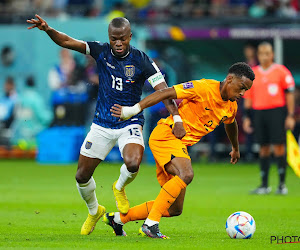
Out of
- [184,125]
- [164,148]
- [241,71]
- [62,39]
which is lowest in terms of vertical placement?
[164,148]

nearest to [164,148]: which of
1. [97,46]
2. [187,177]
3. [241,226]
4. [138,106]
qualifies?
[187,177]

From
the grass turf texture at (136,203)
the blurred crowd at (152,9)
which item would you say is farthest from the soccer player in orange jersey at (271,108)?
the blurred crowd at (152,9)

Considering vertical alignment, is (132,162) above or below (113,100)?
below

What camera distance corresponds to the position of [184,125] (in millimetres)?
8758

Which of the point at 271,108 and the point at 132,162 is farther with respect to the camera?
the point at 271,108

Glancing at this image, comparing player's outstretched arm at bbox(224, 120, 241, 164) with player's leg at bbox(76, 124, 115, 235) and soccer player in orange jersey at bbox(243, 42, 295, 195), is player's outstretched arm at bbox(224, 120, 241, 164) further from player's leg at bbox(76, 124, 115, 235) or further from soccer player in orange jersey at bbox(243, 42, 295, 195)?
soccer player in orange jersey at bbox(243, 42, 295, 195)

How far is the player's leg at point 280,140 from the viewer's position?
46.5 ft

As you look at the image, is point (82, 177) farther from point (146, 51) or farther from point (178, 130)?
point (146, 51)

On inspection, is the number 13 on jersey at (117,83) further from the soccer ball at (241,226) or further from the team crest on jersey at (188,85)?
the soccer ball at (241,226)

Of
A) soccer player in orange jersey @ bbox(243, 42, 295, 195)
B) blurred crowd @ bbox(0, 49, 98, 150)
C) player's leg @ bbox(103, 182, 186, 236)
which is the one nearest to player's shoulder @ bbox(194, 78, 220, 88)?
player's leg @ bbox(103, 182, 186, 236)

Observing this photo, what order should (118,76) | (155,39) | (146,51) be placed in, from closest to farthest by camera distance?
(118,76) < (146,51) < (155,39)

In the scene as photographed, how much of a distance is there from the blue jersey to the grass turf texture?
1.45 m

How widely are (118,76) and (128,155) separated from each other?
0.96 meters

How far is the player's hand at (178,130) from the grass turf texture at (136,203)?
3.75ft
